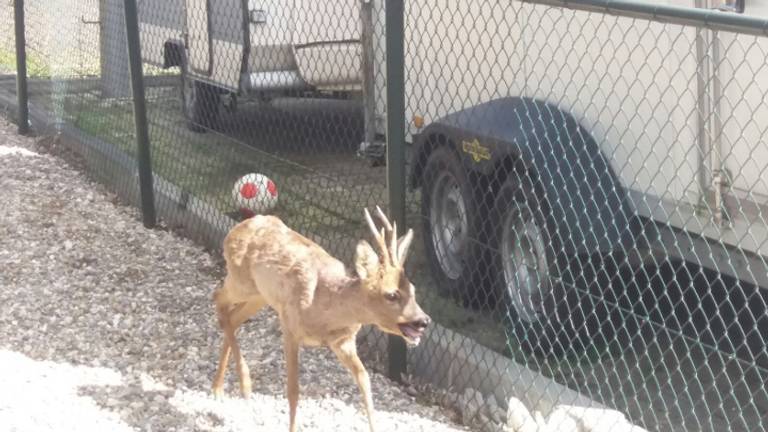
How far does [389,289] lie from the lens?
4.18 m

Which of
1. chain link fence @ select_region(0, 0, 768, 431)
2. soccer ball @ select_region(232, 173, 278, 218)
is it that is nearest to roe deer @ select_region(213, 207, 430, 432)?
chain link fence @ select_region(0, 0, 768, 431)

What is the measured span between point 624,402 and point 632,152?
3.61 ft

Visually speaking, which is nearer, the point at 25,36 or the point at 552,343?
the point at 552,343

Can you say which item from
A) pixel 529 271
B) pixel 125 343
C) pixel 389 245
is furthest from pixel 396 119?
pixel 125 343

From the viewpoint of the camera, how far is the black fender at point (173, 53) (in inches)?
444

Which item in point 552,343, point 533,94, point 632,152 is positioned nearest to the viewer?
point 632,152

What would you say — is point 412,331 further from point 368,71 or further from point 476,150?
point 368,71

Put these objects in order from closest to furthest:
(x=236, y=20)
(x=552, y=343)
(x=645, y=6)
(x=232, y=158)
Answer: (x=645, y=6)
(x=552, y=343)
(x=236, y=20)
(x=232, y=158)

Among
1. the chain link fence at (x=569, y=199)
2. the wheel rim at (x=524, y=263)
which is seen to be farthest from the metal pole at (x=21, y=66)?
the wheel rim at (x=524, y=263)

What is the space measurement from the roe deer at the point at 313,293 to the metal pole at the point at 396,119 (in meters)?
0.64

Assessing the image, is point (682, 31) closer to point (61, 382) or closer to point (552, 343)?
point (552, 343)

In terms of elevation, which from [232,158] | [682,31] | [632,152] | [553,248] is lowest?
[232,158]

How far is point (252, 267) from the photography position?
4.82 metres

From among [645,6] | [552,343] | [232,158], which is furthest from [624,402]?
[232,158]
